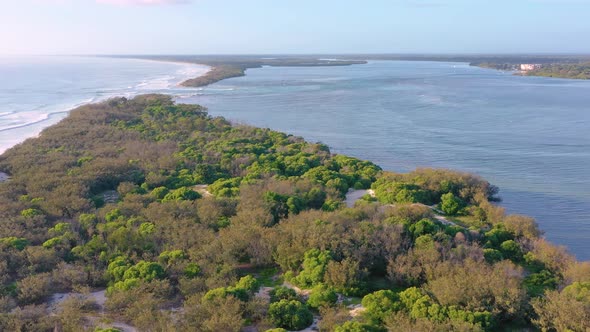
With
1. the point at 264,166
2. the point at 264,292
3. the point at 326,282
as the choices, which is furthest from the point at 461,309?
the point at 264,166

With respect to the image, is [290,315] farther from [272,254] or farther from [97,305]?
[97,305]

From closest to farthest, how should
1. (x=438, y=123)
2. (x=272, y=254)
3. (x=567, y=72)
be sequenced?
1. (x=272, y=254)
2. (x=438, y=123)
3. (x=567, y=72)

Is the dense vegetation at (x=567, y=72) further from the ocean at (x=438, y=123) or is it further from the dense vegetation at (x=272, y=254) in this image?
the dense vegetation at (x=272, y=254)

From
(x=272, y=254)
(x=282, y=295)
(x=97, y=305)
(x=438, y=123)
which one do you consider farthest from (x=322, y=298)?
(x=438, y=123)

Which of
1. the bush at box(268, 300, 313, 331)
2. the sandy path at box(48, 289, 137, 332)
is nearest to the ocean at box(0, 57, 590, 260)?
the bush at box(268, 300, 313, 331)

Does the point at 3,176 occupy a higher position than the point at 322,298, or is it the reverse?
the point at 322,298
